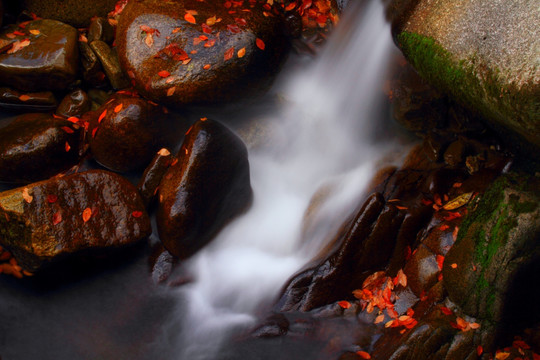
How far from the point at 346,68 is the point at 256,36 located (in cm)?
160

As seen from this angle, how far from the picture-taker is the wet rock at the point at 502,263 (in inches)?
168

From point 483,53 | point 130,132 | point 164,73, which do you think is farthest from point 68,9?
point 483,53

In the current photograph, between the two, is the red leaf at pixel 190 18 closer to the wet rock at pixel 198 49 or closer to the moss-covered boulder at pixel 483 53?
the wet rock at pixel 198 49

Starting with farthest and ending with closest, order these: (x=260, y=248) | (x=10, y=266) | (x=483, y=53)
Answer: (x=260, y=248) → (x=10, y=266) → (x=483, y=53)

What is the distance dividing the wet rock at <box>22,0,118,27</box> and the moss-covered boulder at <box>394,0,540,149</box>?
17.5 ft

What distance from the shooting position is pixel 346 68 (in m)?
6.56

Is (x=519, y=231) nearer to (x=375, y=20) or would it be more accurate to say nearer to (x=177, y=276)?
(x=375, y=20)

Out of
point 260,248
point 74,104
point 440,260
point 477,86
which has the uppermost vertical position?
point 477,86

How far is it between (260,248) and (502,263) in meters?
3.10

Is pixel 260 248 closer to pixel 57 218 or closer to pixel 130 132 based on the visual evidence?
pixel 130 132

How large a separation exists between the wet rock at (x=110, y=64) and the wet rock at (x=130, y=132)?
0.62 metres

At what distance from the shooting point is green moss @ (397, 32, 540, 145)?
379cm

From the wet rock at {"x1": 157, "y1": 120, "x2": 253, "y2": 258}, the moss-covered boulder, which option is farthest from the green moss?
the wet rock at {"x1": 157, "y1": 120, "x2": 253, "y2": 258}

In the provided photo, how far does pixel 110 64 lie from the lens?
263 inches
